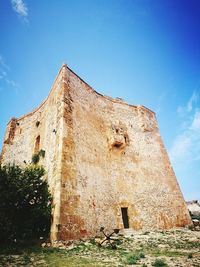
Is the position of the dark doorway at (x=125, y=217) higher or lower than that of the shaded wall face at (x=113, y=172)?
lower

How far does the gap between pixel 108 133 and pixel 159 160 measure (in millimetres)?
5454

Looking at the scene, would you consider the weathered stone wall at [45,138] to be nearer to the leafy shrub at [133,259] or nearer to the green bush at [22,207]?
the green bush at [22,207]

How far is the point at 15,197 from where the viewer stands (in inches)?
327

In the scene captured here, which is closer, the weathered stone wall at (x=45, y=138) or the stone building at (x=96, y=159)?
the stone building at (x=96, y=159)

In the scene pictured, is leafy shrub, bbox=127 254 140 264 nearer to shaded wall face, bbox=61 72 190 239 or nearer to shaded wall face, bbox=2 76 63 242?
shaded wall face, bbox=61 72 190 239

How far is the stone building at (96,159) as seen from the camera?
9.85 metres

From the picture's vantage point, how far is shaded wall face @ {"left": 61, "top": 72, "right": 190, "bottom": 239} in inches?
396

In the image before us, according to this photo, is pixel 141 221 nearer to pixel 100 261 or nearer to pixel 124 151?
pixel 124 151

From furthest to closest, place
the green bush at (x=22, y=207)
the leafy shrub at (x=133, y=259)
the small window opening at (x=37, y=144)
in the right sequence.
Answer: the small window opening at (x=37, y=144) < the green bush at (x=22, y=207) < the leafy shrub at (x=133, y=259)

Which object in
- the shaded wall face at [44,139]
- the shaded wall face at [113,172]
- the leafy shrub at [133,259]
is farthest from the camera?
the shaded wall face at [44,139]

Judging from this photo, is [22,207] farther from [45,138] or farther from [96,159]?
[45,138]

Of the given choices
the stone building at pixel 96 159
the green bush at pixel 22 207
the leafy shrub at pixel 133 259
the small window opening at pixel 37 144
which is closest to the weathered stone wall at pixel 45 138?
the stone building at pixel 96 159

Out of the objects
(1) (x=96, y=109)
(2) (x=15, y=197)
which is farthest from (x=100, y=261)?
(1) (x=96, y=109)

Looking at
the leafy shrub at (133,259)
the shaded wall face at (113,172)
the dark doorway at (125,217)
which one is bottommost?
the leafy shrub at (133,259)
